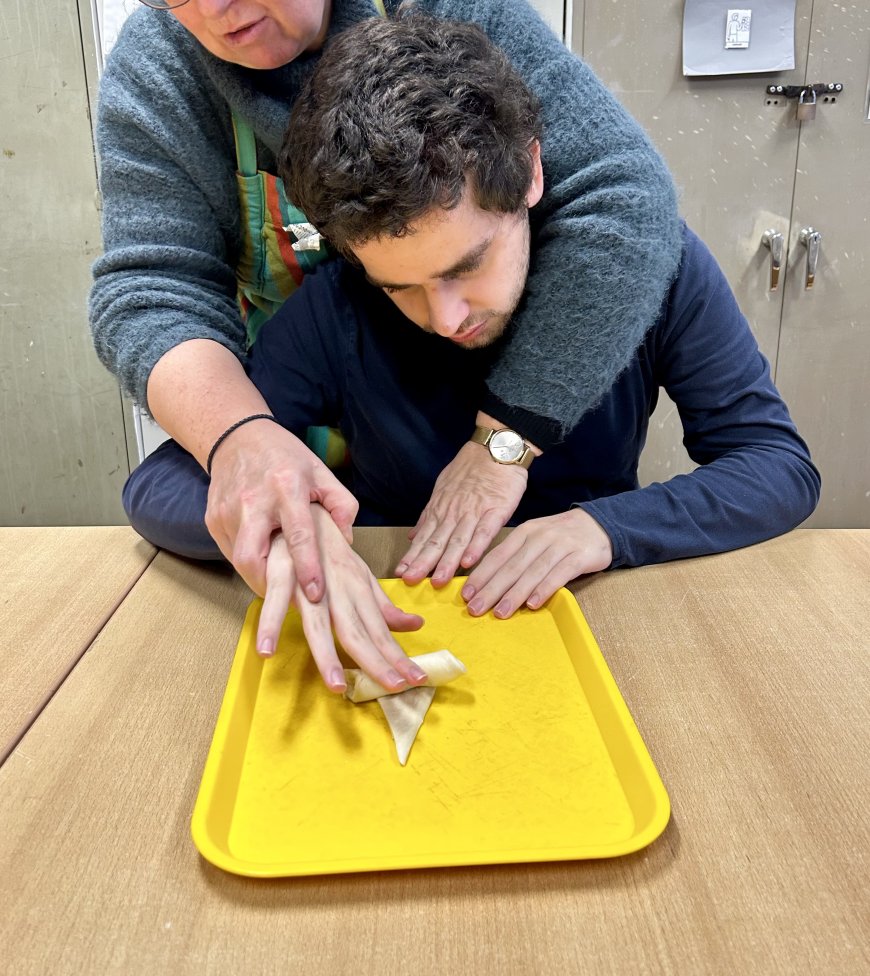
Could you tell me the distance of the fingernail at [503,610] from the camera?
2.98 feet

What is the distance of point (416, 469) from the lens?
1266 millimetres

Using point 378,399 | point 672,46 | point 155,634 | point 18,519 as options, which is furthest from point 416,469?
point 18,519

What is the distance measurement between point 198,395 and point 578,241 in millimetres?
501

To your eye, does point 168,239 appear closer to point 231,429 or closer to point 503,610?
point 231,429

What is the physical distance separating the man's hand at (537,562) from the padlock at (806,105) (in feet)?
6.05

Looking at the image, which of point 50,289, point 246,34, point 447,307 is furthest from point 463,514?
point 50,289

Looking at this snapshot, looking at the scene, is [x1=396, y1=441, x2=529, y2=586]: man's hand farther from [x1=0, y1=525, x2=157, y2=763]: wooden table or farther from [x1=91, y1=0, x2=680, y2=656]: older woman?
[x1=0, y1=525, x2=157, y2=763]: wooden table

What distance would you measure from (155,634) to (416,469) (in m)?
0.49

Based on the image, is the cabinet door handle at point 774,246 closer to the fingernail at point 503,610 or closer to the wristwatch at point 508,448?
the wristwatch at point 508,448

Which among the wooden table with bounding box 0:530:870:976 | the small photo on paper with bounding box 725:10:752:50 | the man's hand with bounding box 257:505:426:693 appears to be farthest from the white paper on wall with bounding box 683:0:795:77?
the man's hand with bounding box 257:505:426:693

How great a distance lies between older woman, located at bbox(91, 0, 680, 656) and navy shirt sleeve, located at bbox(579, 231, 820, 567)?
0.36 ft

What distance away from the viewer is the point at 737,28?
2236 mm

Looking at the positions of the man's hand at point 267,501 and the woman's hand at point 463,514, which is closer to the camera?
the man's hand at point 267,501

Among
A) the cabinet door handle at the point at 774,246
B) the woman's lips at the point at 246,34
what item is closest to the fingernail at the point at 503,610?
the woman's lips at the point at 246,34
